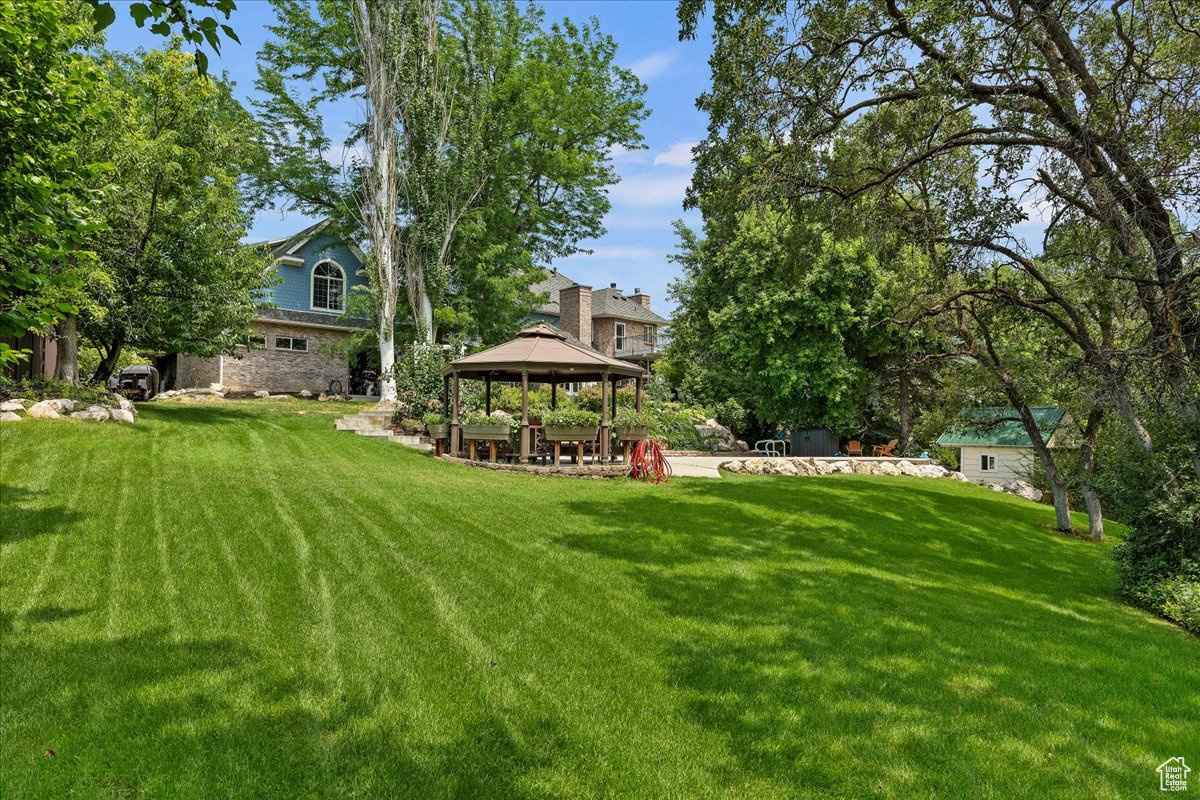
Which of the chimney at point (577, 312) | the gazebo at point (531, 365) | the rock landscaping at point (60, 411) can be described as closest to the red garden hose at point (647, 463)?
the gazebo at point (531, 365)

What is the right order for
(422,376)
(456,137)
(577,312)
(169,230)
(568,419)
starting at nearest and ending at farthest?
(568,419) < (169,230) < (422,376) < (456,137) < (577,312)

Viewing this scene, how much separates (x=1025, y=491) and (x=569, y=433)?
593 inches

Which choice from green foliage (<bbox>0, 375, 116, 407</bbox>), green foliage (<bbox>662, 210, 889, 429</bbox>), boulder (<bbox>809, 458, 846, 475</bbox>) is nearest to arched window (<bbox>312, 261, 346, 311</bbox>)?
green foliage (<bbox>0, 375, 116, 407</bbox>)

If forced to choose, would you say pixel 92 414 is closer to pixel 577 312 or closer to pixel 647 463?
pixel 647 463

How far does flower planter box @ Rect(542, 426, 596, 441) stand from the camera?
13656 mm

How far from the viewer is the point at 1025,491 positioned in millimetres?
19406

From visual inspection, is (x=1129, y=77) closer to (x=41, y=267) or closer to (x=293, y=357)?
(x=41, y=267)

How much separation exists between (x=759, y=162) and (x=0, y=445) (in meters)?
12.1

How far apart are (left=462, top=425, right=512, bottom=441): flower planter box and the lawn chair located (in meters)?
14.9

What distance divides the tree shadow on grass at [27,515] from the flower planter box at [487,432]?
7236mm

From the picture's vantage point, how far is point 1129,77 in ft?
24.3

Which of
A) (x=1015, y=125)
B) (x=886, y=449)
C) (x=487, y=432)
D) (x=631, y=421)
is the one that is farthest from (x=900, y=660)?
(x=886, y=449)

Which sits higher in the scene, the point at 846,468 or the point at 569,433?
the point at 569,433

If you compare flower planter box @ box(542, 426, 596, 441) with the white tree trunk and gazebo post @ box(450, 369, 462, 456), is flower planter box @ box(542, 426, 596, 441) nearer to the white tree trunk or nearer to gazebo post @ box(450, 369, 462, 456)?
gazebo post @ box(450, 369, 462, 456)
